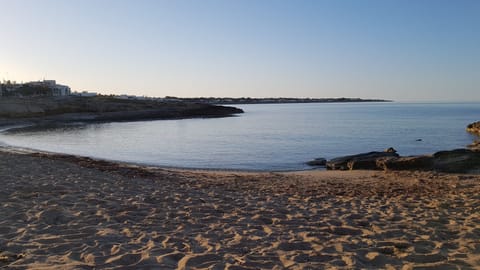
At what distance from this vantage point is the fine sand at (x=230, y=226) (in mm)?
5215

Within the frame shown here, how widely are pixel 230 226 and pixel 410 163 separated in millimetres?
12043

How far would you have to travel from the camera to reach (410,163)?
54.4ft

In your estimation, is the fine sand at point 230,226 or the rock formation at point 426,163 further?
the rock formation at point 426,163

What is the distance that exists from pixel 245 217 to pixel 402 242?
9.05 ft

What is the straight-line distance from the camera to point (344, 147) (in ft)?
97.2

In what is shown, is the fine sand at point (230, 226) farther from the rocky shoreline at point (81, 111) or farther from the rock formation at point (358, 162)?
the rocky shoreline at point (81, 111)

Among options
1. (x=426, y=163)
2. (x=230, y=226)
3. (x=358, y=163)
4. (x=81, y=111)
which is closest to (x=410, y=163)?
(x=426, y=163)

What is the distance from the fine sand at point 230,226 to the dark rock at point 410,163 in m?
4.79

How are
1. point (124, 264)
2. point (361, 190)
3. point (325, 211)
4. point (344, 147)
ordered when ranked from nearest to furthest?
1. point (124, 264)
2. point (325, 211)
3. point (361, 190)
4. point (344, 147)

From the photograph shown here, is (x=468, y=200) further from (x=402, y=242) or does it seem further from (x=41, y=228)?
(x=41, y=228)

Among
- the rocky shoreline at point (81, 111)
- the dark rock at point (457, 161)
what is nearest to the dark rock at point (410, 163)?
the dark rock at point (457, 161)

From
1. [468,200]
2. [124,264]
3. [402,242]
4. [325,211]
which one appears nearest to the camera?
[124,264]

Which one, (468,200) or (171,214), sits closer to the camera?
(171,214)

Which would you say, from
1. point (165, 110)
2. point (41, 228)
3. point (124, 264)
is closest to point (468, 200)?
point (124, 264)
